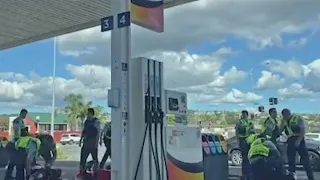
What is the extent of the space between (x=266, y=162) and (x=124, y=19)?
2906 mm

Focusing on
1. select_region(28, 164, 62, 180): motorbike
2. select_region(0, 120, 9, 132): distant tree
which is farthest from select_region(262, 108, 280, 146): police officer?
select_region(0, 120, 9, 132): distant tree

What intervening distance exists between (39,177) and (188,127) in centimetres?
282

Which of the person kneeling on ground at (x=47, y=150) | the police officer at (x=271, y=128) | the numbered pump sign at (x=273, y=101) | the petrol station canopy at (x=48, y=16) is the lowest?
the person kneeling on ground at (x=47, y=150)

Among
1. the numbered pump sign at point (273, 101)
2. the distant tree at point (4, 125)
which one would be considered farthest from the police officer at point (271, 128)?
the distant tree at point (4, 125)

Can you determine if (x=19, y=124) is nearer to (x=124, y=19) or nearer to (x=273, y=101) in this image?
(x=124, y=19)

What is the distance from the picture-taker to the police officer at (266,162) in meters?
5.86

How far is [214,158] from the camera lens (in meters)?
5.91

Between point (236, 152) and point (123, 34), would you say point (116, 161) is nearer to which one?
point (123, 34)

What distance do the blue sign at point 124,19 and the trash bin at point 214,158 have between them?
7.14 feet

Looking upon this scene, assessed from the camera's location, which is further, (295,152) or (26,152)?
(295,152)

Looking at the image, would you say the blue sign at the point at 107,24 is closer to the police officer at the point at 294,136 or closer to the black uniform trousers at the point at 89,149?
the police officer at the point at 294,136

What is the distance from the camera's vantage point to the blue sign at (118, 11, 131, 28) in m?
4.07

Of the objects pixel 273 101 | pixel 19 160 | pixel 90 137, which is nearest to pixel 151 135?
pixel 19 160

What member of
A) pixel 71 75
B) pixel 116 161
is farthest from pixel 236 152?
pixel 71 75
